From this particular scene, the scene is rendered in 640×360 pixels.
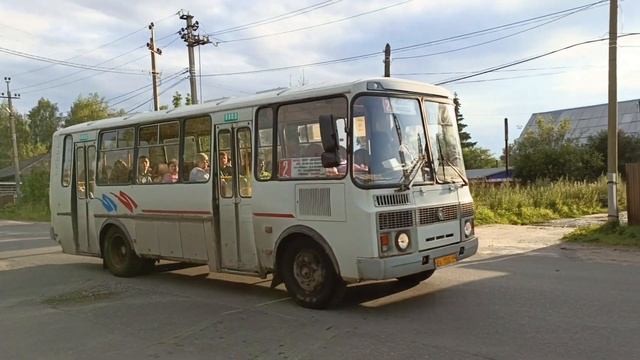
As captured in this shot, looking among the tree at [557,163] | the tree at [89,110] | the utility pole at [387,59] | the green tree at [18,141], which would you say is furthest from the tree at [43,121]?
the utility pole at [387,59]

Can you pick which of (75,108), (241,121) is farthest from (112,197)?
(75,108)

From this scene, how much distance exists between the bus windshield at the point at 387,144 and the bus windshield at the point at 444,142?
26cm

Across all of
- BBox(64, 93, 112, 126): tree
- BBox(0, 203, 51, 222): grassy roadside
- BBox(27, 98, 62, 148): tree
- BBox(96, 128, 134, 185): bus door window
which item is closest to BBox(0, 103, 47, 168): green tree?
BBox(27, 98, 62, 148): tree

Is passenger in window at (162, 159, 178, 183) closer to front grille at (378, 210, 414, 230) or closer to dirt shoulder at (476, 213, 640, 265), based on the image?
front grille at (378, 210, 414, 230)

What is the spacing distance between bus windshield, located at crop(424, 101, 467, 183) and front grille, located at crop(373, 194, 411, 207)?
2.53ft

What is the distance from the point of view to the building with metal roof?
196ft

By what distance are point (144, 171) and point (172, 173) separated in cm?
85

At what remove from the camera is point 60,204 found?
12133 mm

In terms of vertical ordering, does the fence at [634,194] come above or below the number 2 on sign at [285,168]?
below

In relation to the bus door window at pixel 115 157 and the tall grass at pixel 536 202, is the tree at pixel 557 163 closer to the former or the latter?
the tall grass at pixel 536 202

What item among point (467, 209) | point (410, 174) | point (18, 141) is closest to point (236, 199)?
point (410, 174)

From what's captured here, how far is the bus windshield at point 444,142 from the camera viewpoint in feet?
25.3

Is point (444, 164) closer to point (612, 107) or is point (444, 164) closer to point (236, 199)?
point (236, 199)

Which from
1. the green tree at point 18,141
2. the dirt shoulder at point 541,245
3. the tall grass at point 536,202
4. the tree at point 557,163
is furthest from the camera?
the green tree at point 18,141
